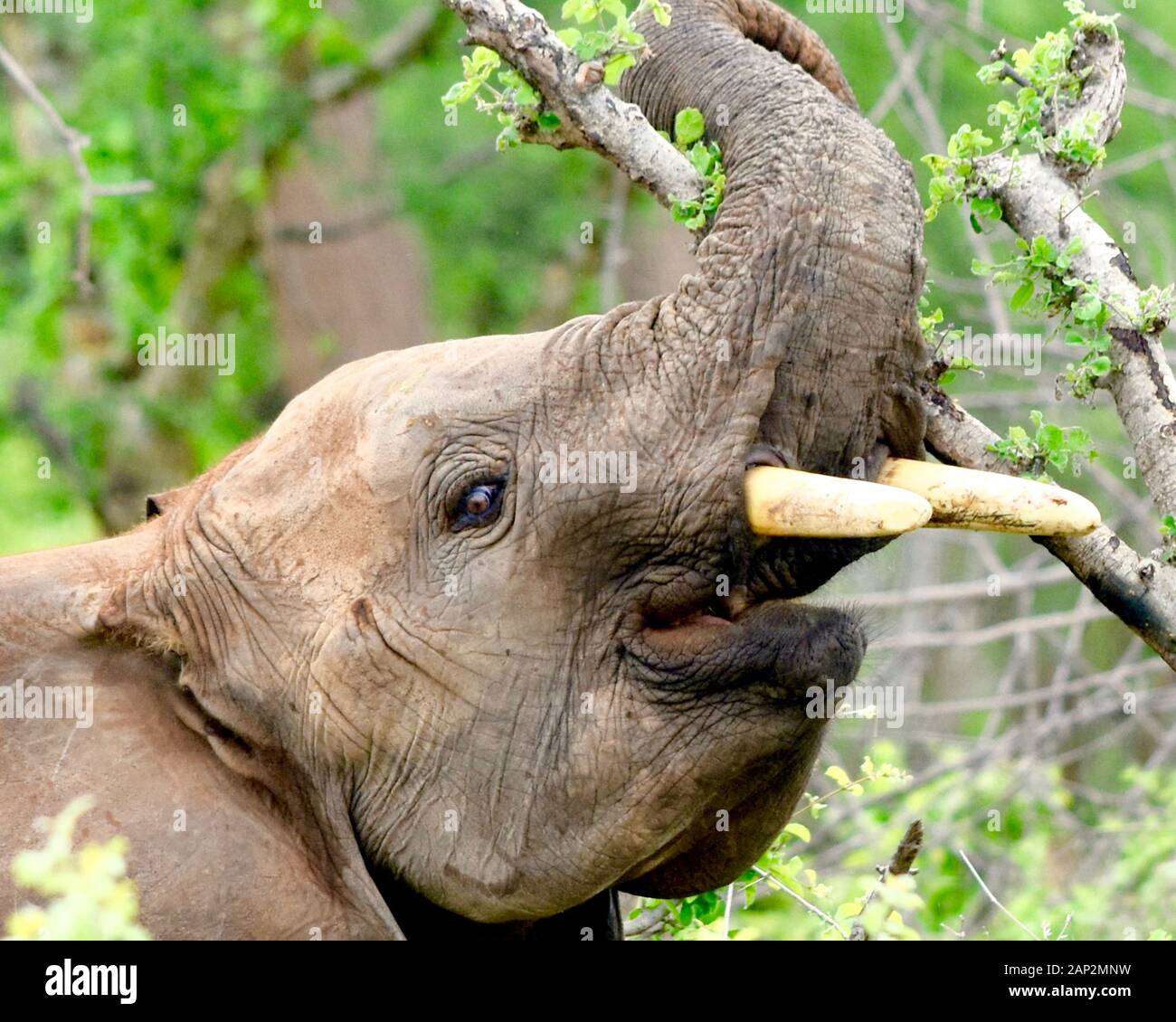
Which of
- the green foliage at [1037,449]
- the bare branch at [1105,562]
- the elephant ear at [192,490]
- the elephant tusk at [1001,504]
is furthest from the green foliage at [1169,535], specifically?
the elephant ear at [192,490]

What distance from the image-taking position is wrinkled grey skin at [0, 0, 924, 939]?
144 inches

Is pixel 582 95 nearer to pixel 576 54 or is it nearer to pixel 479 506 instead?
pixel 576 54

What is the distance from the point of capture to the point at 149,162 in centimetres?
1187

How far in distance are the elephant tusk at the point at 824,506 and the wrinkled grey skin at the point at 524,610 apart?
6 cm

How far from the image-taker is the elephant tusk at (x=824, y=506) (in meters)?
3.37

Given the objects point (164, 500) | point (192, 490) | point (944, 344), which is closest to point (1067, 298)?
point (944, 344)

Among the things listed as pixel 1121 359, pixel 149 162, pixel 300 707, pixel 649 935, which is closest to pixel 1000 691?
pixel 649 935

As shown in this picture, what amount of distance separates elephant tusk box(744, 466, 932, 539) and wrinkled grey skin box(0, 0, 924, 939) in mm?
63

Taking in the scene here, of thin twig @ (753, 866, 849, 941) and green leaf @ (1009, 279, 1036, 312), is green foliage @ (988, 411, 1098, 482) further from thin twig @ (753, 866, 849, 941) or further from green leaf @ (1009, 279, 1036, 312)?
thin twig @ (753, 866, 849, 941)

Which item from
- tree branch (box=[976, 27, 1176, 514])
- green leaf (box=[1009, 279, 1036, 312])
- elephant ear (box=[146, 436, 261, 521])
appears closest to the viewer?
tree branch (box=[976, 27, 1176, 514])

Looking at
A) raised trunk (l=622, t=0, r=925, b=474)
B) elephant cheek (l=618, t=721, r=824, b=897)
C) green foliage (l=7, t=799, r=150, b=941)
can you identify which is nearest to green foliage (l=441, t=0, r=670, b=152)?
raised trunk (l=622, t=0, r=925, b=474)

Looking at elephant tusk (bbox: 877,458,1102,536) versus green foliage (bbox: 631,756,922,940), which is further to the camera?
green foliage (bbox: 631,756,922,940)

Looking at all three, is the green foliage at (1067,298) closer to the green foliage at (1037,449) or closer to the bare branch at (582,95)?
the green foliage at (1037,449)

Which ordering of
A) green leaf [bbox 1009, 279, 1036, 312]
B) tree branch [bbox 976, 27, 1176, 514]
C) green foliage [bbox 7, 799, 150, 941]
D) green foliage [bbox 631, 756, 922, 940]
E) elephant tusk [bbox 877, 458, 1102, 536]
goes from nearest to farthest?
green foliage [bbox 7, 799, 150, 941]
elephant tusk [bbox 877, 458, 1102, 536]
tree branch [bbox 976, 27, 1176, 514]
green leaf [bbox 1009, 279, 1036, 312]
green foliage [bbox 631, 756, 922, 940]
